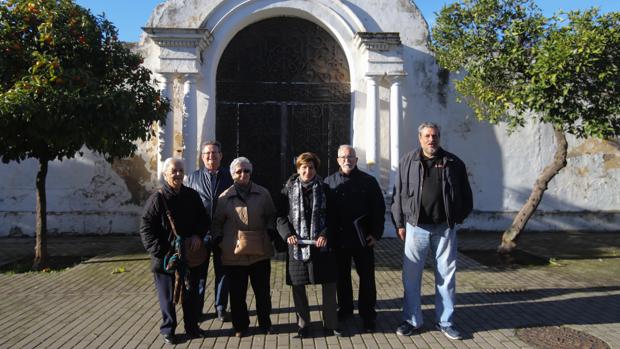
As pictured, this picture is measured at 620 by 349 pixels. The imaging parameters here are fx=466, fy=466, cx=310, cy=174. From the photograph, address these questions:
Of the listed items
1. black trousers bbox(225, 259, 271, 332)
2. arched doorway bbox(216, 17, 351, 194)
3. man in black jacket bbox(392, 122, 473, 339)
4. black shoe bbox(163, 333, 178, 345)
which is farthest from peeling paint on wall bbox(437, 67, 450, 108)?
black shoe bbox(163, 333, 178, 345)

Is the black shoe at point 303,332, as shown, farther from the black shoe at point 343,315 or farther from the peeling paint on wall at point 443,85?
the peeling paint on wall at point 443,85

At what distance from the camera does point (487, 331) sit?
4418 mm

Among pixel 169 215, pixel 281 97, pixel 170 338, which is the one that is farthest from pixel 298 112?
pixel 170 338

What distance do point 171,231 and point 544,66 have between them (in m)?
5.14

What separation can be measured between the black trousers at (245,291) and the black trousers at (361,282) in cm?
77

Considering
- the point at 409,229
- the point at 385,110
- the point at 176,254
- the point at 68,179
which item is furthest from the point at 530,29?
the point at 68,179

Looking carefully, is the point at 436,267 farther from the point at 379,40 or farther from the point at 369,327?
the point at 379,40

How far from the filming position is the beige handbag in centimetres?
420

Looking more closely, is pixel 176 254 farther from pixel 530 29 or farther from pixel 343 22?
pixel 343 22

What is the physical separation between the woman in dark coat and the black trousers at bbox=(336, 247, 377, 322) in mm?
333

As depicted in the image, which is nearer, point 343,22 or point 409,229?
point 409,229

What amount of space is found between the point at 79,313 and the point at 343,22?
758 centimetres

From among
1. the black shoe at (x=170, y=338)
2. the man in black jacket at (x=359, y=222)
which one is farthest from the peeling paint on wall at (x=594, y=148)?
the black shoe at (x=170, y=338)

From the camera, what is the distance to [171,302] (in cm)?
420
